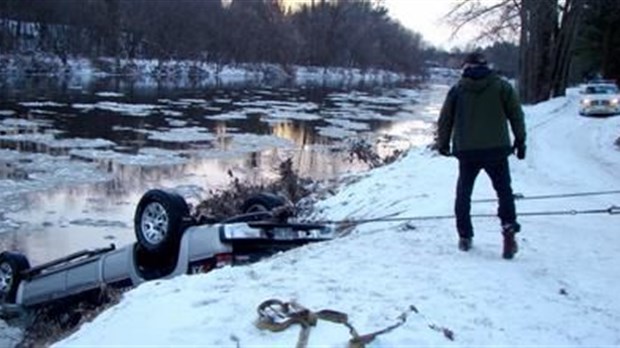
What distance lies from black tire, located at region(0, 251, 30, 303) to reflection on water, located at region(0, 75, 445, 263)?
1.94 m

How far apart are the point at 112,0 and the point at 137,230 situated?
79.3 m

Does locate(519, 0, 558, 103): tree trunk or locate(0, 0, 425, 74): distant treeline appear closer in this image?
locate(519, 0, 558, 103): tree trunk

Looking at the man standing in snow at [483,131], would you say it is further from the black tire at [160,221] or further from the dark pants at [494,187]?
the black tire at [160,221]

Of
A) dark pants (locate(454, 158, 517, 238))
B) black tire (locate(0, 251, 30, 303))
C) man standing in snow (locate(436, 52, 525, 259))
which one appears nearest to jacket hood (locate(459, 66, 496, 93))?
man standing in snow (locate(436, 52, 525, 259))

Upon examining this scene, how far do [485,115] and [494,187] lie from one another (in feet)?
2.36

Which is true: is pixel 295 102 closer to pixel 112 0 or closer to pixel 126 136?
pixel 126 136

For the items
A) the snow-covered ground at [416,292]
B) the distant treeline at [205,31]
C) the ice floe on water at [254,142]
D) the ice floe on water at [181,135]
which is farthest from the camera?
the distant treeline at [205,31]

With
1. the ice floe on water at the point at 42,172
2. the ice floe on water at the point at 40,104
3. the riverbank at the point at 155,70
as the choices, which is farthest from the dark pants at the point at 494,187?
the riverbank at the point at 155,70

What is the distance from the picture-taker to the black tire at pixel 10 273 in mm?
10477

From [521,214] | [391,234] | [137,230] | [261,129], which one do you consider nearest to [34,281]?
[137,230]

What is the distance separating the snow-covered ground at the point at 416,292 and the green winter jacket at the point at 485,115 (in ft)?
3.29

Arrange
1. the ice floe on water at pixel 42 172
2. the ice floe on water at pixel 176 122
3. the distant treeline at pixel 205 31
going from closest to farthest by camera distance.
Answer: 1. the ice floe on water at pixel 42 172
2. the ice floe on water at pixel 176 122
3. the distant treeline at pixel 205 31

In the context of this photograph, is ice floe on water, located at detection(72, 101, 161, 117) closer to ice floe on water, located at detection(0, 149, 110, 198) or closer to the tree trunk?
ice floe on water, located at detection(0, 149, 110, 198)

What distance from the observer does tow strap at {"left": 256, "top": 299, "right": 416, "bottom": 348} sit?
5.38 m
